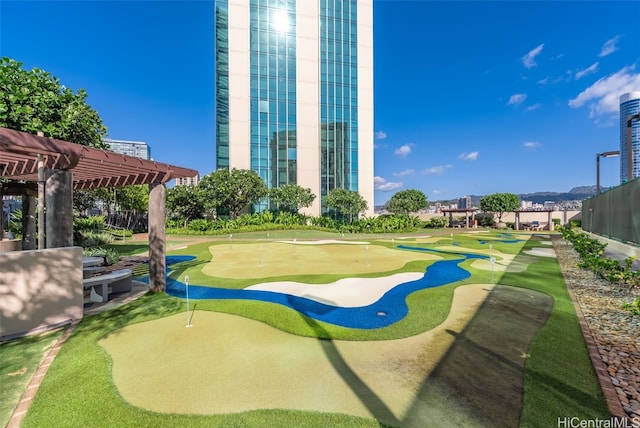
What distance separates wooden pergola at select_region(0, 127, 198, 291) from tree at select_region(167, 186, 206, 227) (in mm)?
22799

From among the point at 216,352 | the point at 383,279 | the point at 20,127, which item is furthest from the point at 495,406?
the point at 20,127

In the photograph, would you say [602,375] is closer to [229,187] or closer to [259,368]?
[259,368]

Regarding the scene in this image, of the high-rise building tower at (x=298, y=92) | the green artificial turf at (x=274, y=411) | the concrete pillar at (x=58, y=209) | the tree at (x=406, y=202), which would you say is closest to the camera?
the green artificial turf at (x=274, y=411)

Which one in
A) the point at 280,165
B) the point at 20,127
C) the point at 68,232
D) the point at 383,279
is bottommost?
the point at 383,279

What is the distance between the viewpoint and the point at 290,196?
3766cm

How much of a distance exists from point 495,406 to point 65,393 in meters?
5.80

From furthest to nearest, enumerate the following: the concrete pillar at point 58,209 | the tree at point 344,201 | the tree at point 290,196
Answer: the tree at point 344,201 < the tree at point 290,196 < the concrete pillar at point 58,209

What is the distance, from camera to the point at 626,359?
Answer: 4758 mm

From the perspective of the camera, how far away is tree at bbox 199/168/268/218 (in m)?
33.5

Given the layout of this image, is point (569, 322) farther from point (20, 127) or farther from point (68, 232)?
point (20, 127)

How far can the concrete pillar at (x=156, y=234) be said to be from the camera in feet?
28.6

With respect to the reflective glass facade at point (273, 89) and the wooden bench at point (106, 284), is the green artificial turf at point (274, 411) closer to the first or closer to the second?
the wooden bench at point (106, 284)

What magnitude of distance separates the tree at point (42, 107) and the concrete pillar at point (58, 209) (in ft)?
16.4

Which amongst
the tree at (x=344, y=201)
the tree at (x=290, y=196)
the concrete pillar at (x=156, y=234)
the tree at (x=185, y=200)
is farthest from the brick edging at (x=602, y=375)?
the tree at (x=185, y=200)
